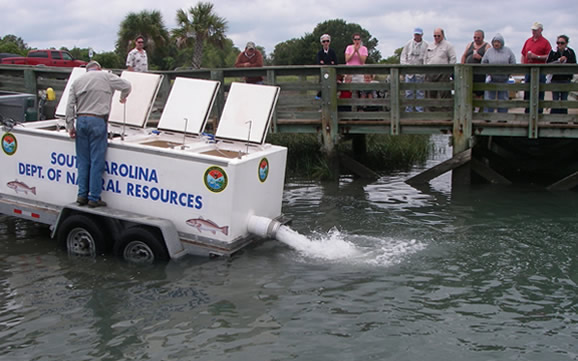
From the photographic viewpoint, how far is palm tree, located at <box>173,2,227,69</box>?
1642 inches

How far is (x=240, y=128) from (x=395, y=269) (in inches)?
105

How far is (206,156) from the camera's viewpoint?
819 centimetres

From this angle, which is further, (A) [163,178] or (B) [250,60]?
(B) [250,60]

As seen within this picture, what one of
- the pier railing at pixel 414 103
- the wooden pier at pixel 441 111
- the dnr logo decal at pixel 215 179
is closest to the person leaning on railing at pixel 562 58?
the pier railing at pixel 414 103

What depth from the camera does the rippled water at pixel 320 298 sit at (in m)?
6.28

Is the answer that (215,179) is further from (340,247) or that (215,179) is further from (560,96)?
(560,96)

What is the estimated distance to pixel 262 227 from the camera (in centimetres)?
852

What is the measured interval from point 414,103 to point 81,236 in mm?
7377

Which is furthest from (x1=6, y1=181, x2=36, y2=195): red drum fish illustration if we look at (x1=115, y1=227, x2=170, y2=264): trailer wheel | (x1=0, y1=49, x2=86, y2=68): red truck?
(x1=0, y1=49, x2=86, y2=68): red truck

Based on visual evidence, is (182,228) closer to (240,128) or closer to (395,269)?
(240,128)

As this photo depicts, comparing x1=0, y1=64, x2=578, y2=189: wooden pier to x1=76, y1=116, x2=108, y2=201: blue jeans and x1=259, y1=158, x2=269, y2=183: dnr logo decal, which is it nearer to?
x1=259, y1=158, x2=269, y2=183: dnr logo decal

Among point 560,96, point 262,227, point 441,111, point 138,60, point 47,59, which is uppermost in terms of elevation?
point 47,59

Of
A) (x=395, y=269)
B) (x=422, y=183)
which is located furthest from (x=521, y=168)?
(x=395, y=269)

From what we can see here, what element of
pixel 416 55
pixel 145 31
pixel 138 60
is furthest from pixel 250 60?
pixel 145 31
